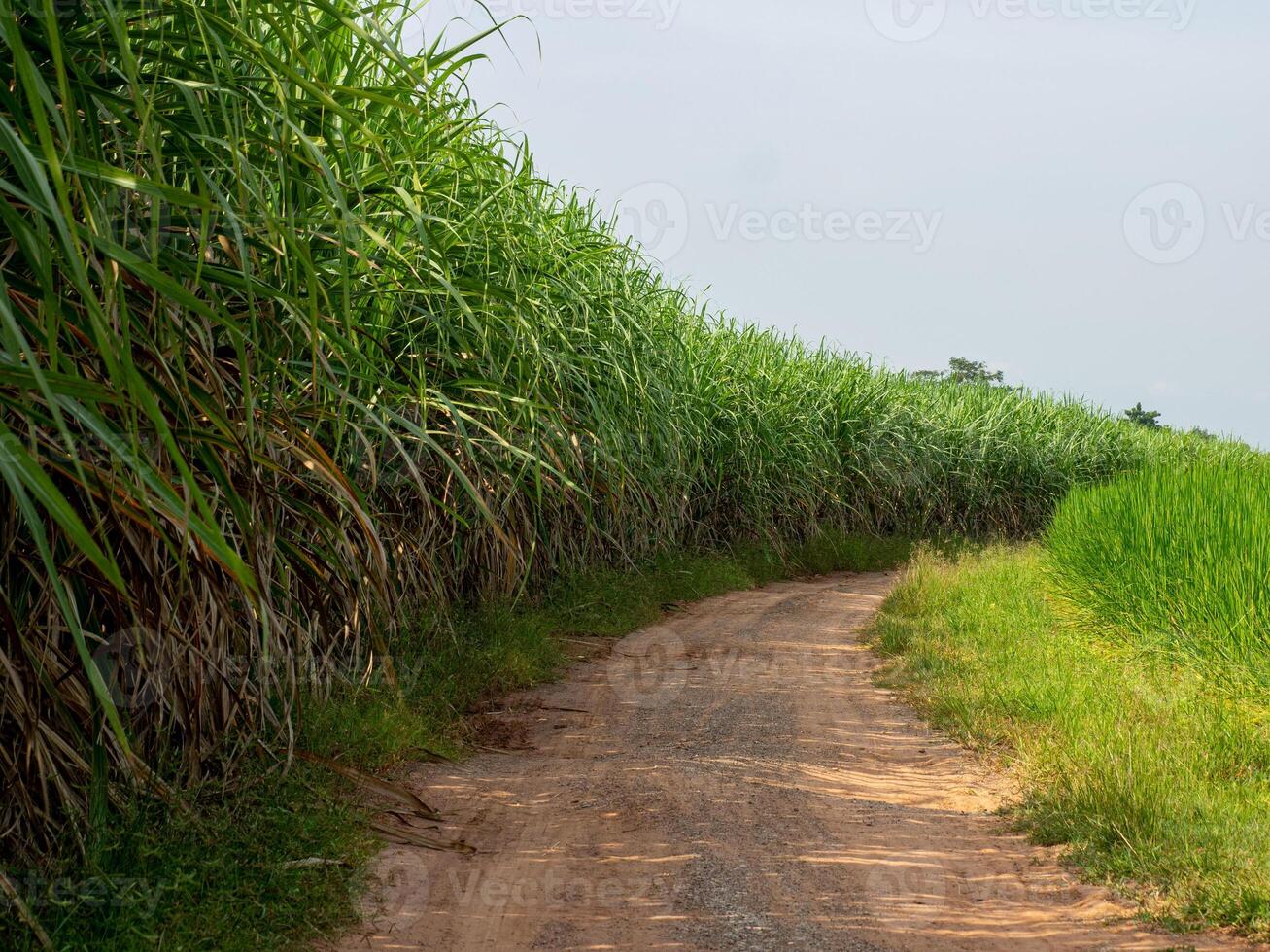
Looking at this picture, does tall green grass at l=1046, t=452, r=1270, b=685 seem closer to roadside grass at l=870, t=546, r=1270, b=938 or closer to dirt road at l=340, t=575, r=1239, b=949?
roadside grass at l=870, t=546, r=1270, b=938

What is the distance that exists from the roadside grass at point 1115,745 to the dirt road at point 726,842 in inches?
6.4

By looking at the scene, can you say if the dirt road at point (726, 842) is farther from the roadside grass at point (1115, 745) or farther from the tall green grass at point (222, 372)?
the tall green grass at point (222, 372)

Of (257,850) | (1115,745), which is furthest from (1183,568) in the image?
(257,850)

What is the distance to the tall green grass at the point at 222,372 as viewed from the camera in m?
2.22

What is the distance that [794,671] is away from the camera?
6590 mm

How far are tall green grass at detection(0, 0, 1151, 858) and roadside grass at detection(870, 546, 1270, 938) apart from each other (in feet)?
7.69

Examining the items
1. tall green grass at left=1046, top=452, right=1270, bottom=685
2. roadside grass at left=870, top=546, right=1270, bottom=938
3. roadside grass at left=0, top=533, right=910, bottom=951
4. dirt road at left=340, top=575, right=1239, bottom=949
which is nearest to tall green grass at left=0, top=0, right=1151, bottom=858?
roadside grass at left=0, top=533, right=910, bottom=951

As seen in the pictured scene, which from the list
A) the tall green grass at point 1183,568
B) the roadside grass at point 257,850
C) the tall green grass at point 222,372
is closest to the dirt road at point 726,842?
the roadside grass at point 257,850

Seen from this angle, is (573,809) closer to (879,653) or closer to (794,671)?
(794,671)

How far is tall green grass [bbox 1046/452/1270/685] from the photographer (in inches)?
213

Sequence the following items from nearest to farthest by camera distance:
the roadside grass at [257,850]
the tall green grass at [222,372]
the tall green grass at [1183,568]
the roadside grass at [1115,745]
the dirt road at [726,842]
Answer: the tall green grass at [222,372] < the roadside grass at [257,850] < the dirt road at [726,842] < the roadside grass at [1115,745] < the tall green grass at [1183,568]

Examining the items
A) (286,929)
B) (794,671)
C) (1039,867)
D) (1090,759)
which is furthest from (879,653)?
(286,929)

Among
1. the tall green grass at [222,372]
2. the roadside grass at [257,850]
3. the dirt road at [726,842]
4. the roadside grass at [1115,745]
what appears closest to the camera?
the tall green grass at [222,372]

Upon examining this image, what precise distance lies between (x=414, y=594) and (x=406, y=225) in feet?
6.32
